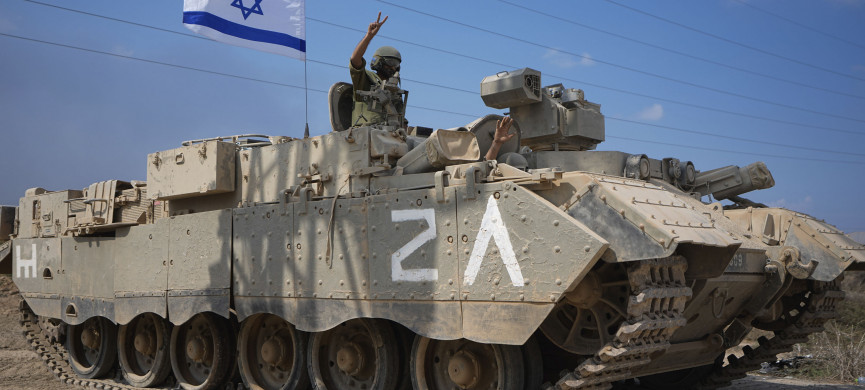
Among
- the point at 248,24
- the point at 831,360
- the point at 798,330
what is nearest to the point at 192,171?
the point at 248,24

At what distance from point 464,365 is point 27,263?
A: 9.35 m

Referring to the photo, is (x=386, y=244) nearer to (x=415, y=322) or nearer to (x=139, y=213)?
(x=415, y=322)

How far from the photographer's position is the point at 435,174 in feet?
26.0

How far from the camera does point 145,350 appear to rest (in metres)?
12.0

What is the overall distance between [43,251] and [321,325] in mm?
6894

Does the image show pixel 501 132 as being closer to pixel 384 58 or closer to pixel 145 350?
pixel 384 58

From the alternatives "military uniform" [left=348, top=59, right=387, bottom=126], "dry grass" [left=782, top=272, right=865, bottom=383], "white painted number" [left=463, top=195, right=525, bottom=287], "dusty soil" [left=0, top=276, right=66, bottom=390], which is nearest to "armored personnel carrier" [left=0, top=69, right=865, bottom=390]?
"white painted number" [left=463, top=195, right=525, bottom=287]

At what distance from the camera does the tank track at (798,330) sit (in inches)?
388

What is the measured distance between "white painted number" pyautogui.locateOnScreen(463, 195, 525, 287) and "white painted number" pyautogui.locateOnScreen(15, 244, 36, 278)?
9.28 metres

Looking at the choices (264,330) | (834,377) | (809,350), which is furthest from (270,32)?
(809,350)

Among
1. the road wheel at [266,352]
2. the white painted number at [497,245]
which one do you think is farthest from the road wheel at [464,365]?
the road wheel at [266,352]

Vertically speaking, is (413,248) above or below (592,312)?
above

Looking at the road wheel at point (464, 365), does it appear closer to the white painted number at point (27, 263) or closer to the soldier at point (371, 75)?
the soldier at point (371, 75)

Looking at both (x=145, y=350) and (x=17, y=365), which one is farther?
(x=17, y=365)
